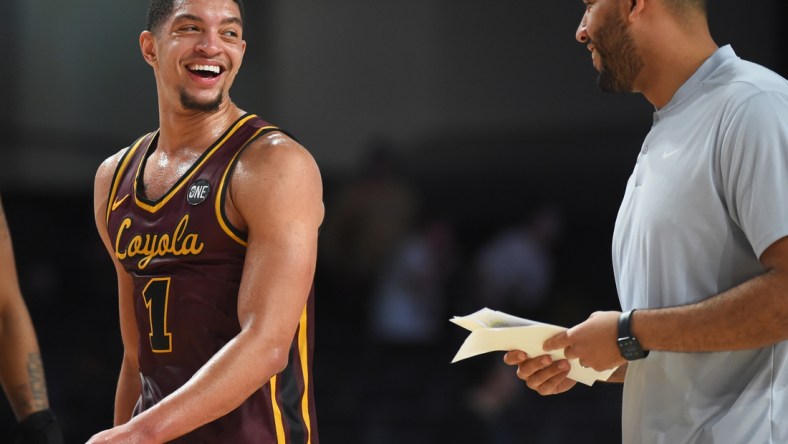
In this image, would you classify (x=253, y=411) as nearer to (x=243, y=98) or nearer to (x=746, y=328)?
(x=746, y=328)

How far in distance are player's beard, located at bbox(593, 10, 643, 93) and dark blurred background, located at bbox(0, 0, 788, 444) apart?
224 inches

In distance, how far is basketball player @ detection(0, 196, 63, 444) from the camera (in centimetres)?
360

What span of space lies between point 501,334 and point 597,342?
248mm

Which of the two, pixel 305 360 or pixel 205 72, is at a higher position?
pixel 205 72

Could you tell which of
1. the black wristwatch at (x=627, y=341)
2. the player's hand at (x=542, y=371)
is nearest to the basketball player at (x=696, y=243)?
the black wristwatch at (x=627, y=341)

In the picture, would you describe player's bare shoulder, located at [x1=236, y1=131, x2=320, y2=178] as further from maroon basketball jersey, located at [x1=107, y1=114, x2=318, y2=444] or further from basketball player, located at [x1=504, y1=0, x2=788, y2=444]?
basketball player, located at [x1=504, y1=0, x2=788, y2=444]

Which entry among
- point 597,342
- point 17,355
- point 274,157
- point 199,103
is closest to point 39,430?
point 17,355

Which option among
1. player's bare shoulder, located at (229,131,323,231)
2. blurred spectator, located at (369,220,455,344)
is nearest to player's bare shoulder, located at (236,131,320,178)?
player's bare shoulder, located at (229,131,323,231)

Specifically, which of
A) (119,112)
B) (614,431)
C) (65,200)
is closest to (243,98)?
(119,112)

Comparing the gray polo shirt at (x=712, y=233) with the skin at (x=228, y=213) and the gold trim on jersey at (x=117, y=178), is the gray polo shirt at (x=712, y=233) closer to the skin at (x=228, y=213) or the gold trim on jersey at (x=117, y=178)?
the skin at (x=228, y=213)

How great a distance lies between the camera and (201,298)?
2836 mm

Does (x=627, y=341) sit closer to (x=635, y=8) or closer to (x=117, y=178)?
(x=635, y=8)

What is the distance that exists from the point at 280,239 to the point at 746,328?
1.10 m

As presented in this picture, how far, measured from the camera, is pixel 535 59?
36.0 feet
